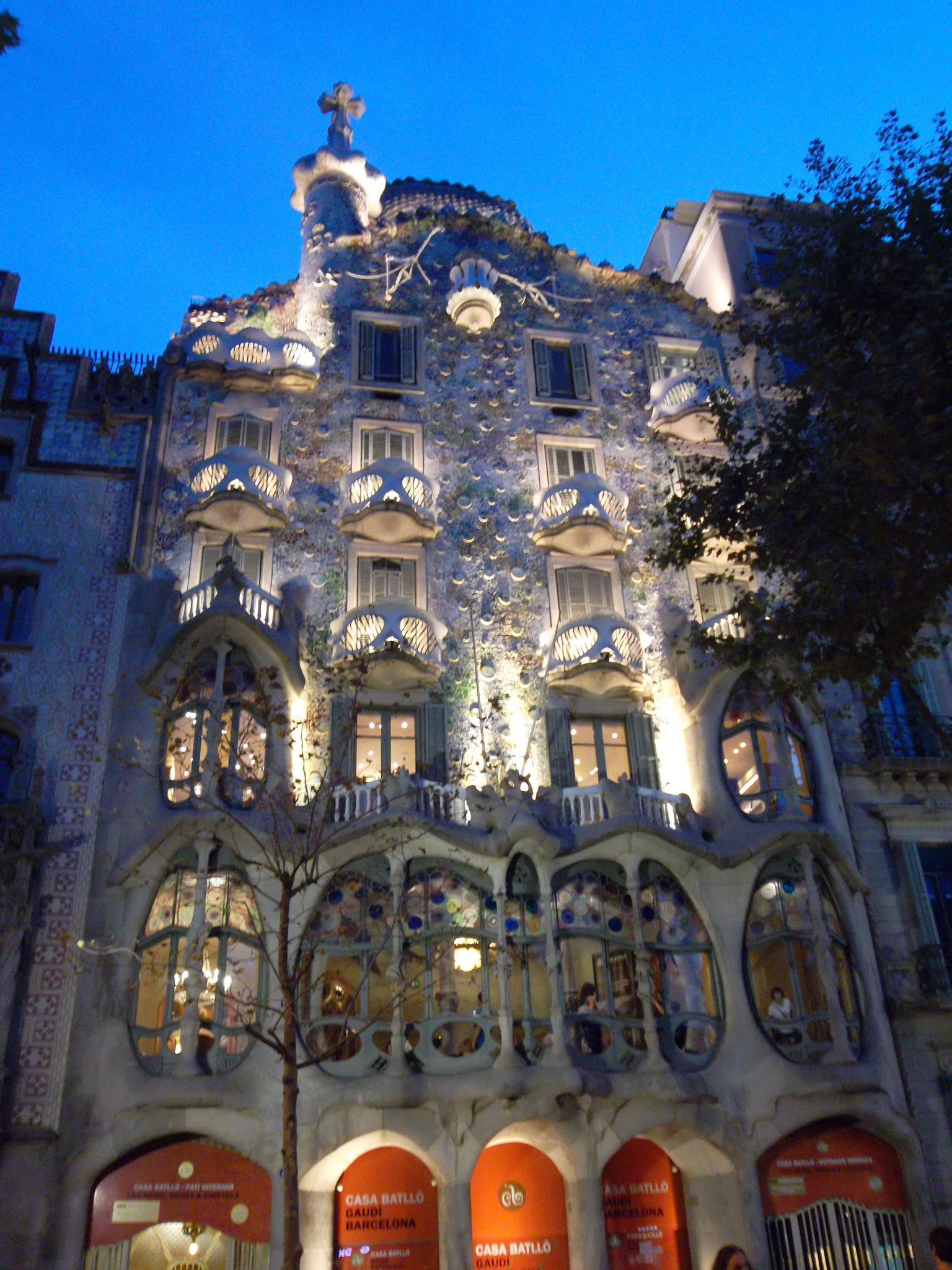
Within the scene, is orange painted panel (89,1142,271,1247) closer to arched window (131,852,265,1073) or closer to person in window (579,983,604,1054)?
arched window (131,852,265,1073)

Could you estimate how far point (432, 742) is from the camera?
69.9ft

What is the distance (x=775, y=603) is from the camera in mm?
24812

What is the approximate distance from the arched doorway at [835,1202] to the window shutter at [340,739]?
1013cm

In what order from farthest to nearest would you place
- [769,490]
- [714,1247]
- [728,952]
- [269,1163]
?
[728,952] < [714,1247] < [269,1163] < [769,490]

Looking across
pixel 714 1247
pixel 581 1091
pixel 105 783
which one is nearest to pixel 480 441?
pixel 105 783

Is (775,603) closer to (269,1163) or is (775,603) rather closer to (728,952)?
(728,952)

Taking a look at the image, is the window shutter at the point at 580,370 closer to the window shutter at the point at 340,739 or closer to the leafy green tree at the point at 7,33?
the window shutter at the point at 340,739

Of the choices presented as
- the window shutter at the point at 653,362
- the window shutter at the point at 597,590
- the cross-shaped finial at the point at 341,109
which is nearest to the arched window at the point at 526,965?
the window shutter at the point at 597,590

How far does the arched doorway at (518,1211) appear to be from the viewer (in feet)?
58.0

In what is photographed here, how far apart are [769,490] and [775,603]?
9.42 metres

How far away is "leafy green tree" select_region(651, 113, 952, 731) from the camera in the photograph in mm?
14477

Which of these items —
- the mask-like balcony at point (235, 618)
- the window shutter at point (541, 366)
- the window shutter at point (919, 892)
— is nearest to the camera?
the mask-like balcony at point (235, 618)

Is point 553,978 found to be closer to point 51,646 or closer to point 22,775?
point 22,775

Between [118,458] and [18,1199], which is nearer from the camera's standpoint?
[18,1199]
